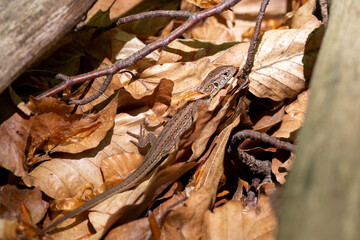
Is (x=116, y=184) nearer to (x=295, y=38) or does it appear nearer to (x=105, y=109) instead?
(x=105, y=109)

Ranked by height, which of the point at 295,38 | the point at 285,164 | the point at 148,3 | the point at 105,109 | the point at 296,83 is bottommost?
the point at 285,164

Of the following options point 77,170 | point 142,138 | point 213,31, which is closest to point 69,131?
point 77,170

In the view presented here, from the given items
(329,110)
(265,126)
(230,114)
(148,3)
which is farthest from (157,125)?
(329,110)

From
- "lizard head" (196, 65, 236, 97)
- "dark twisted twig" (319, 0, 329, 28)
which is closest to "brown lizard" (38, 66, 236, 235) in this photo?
"lizard head" (196, 65, 236, 97)

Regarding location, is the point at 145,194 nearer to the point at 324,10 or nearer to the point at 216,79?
the point at 216,79

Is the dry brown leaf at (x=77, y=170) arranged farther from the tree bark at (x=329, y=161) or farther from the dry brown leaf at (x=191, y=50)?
the tree bark at (x=329, y=161)

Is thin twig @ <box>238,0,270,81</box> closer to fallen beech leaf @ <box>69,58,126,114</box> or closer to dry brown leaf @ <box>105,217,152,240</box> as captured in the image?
fallen beech leaf @ <box>69,58,126,114</box>
